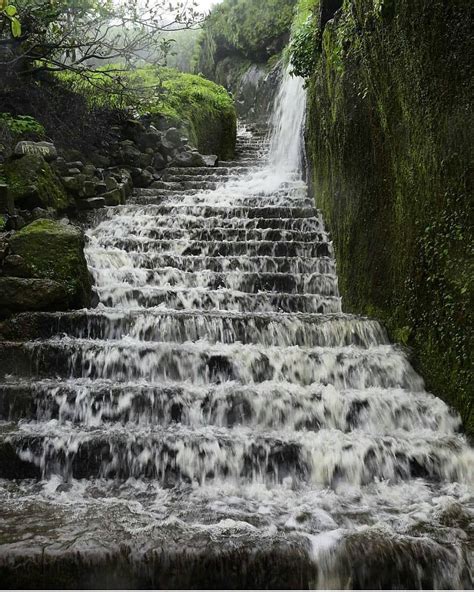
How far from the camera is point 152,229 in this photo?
8594 millimetres

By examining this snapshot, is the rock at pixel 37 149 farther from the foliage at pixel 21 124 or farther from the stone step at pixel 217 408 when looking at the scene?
the stone step at pixel 217 408

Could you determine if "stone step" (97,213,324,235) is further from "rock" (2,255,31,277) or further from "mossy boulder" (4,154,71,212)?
"rock" (2,255,31,277)

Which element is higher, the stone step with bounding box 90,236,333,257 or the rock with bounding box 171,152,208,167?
the rock with bounding box 171,152,208,167

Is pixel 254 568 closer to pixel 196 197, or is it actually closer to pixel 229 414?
pixel 229 414

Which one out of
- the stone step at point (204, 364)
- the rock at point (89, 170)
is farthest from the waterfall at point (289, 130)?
the stone step at point (204, 364)

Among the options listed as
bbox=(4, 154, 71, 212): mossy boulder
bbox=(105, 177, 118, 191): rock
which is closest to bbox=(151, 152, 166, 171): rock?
bbox=(105, 177, 118, 191): rock

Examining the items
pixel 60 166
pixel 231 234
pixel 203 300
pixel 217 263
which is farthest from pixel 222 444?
pixel 60 166

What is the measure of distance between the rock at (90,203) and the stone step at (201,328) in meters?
4.29

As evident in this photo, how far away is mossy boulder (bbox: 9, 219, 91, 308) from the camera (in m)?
5.96

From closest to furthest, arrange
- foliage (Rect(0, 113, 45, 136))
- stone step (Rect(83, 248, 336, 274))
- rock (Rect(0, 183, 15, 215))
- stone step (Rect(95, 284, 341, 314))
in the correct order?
stone step (Rect(95, 284, 341, 314))
rock (Rect(0, 183, 15, 215))
stone step (Rect(83, 248, 336, 274))
foliage (Rect(0, 113, 45, 136))

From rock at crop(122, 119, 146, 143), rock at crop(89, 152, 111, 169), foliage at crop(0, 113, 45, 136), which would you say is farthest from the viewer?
rock at crop(122, 119, 146, 143)

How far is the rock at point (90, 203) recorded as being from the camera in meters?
9.33

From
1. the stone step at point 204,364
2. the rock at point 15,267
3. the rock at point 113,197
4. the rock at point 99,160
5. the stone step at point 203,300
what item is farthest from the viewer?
the rock at point 99,160

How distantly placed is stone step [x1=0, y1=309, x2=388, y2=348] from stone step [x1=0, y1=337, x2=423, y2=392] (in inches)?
16.6
